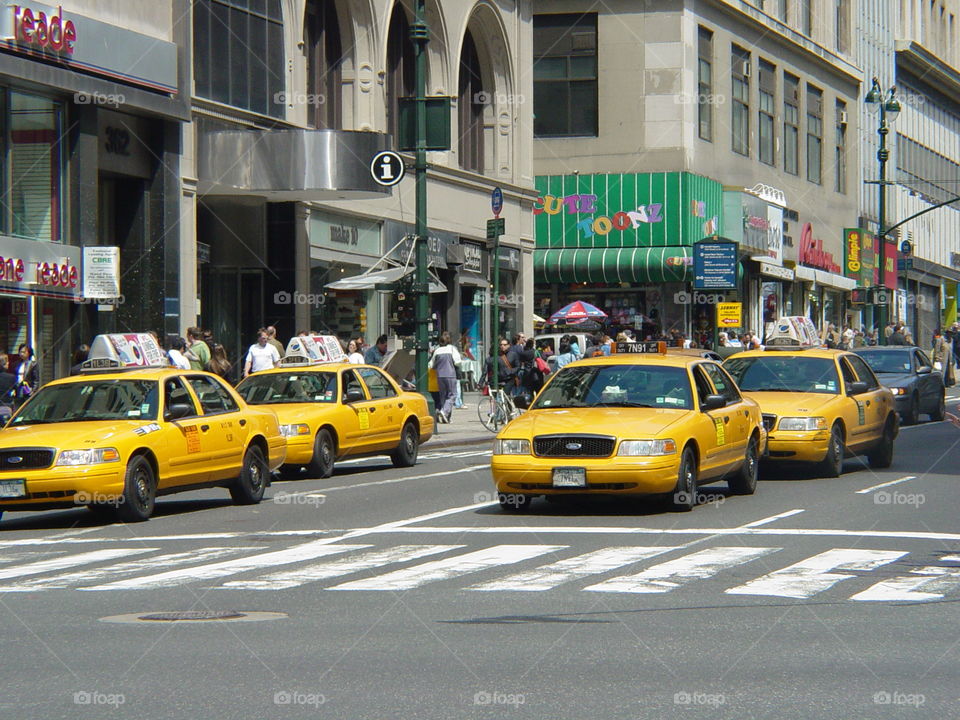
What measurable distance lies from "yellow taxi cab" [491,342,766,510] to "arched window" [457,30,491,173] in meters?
27.4

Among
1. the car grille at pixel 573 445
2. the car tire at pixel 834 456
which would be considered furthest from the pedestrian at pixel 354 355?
the car grille at pixel 573 445

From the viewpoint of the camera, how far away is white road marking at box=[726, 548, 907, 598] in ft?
34.3

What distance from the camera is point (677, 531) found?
45.9 ft

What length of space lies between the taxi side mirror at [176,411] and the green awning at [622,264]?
41853mm

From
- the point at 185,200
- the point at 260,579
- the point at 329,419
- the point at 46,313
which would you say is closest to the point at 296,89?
the point at 185,200

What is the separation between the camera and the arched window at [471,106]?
4438 centimetres

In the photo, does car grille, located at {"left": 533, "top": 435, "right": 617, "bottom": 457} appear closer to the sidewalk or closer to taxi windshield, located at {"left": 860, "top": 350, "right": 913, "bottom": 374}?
the sidewalk

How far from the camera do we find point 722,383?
17.5m

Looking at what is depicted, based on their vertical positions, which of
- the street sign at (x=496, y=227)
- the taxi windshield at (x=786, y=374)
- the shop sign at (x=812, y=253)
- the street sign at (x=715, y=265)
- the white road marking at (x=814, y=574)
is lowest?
the white road marking at (x=814, y=574)

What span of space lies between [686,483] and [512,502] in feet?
5.44

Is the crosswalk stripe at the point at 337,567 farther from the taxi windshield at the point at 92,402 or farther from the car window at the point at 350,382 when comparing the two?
the car window at the point at 350,382

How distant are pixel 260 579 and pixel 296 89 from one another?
24939 millimetres

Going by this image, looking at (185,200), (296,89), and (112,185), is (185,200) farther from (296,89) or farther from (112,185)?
(296,89)

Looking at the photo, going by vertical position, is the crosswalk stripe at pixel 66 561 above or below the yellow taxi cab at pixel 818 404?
below
